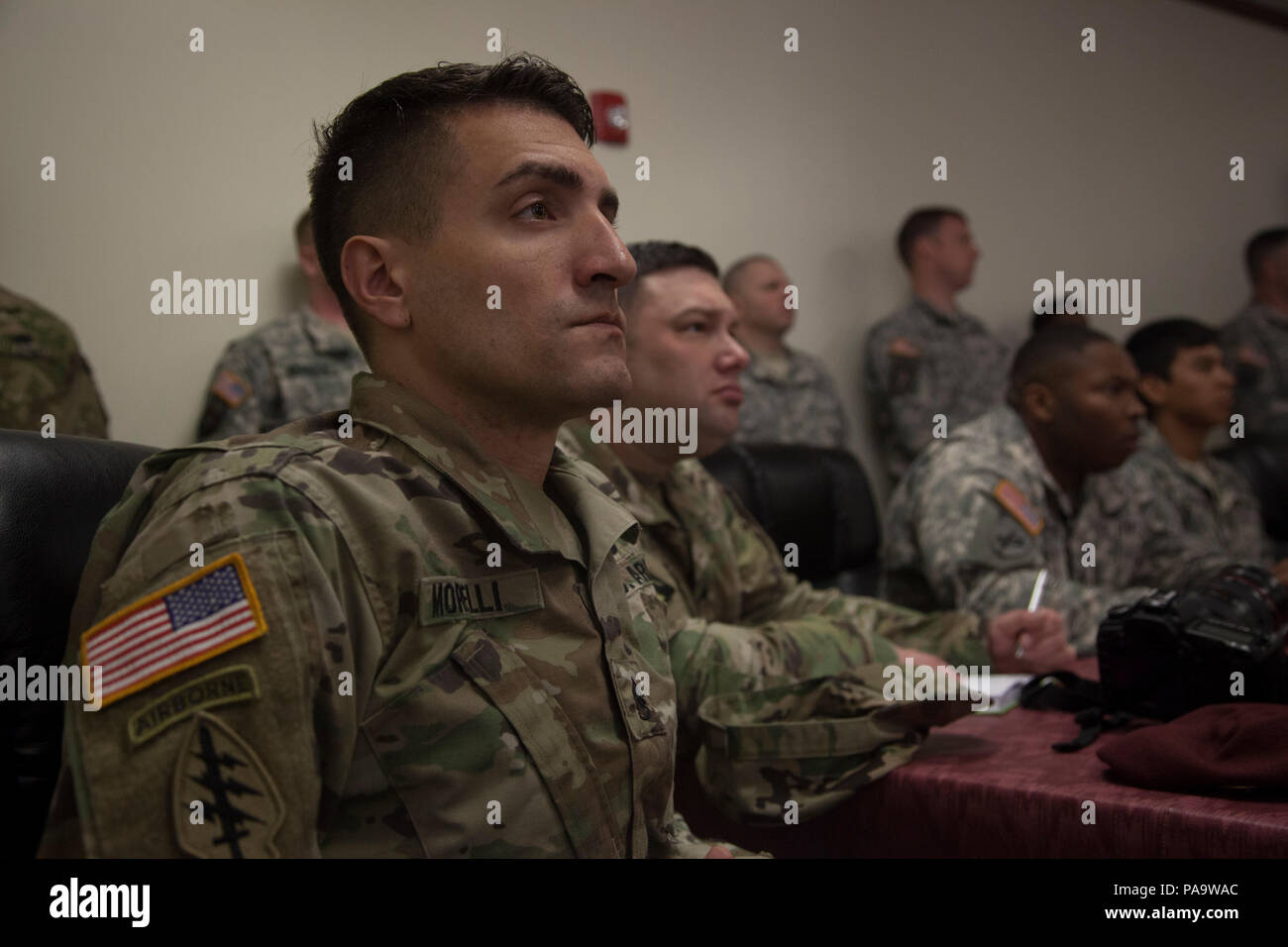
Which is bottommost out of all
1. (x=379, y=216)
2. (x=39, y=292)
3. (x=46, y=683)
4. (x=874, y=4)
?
(x=46, y=683)

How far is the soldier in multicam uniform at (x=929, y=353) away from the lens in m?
4.05

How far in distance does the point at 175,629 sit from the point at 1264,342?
523cm

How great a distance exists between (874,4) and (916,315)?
46.8 inches

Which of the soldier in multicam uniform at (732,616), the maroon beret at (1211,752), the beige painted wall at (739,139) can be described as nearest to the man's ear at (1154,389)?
the beige painted wall at (739,139)

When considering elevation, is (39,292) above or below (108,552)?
above

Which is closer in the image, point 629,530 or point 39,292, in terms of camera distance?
point 629,530

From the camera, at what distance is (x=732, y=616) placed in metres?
1.63

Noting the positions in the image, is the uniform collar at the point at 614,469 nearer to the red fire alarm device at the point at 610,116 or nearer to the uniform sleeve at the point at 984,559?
the uniform sleeve at the point at 984,559

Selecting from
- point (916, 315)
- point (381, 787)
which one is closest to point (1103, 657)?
point (381, 787)

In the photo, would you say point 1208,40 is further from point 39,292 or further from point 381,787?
point 381,787

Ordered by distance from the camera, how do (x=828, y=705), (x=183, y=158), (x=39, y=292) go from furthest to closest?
1. (x=183, y=158)
2. (x=39, y=292)
3. (x=828, y=705)

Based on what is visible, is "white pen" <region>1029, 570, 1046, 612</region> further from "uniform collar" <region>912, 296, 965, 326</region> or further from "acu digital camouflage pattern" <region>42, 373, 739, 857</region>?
"uniform collar" <region>912, 296, 965, 326</region>

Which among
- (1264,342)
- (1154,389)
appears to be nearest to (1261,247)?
(1264,342)

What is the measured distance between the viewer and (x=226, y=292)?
2.93 metres
